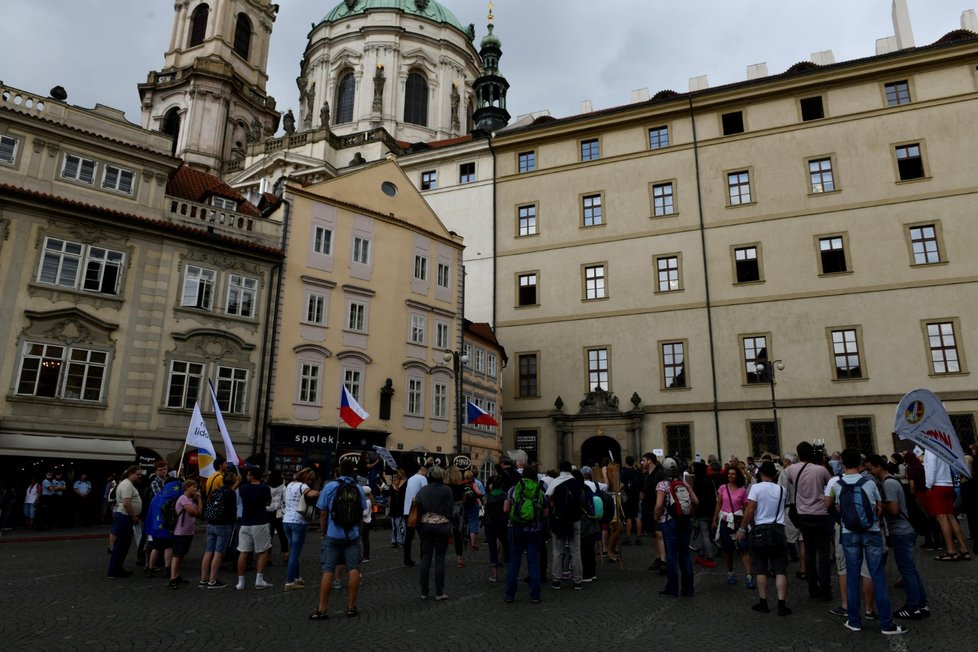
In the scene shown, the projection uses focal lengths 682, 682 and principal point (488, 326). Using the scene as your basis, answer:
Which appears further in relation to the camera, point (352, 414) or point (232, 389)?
point (232, 389)

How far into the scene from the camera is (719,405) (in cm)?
3359

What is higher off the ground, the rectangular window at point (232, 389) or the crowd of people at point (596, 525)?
the rectangular window at point (232, 389)

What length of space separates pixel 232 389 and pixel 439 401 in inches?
396

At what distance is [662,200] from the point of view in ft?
124

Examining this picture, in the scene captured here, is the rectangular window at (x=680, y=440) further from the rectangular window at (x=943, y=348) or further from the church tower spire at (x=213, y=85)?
the church tower spire at (x=213, y=85)

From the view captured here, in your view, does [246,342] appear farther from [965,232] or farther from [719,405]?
[965,232]

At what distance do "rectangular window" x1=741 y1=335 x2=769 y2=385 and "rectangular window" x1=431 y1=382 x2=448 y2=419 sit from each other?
48.7 feet

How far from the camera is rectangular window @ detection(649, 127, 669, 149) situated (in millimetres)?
38625

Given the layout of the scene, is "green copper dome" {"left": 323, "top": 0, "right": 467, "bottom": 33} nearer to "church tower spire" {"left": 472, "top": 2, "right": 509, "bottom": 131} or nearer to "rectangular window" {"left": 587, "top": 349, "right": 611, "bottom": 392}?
"church tower spire" {"left": 472, "top": 2, "right": 509, "bottom": 131}

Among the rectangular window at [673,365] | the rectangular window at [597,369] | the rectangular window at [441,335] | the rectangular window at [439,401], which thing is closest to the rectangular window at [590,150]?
the rectangular window at [597,369]

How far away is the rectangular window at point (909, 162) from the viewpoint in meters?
33.3

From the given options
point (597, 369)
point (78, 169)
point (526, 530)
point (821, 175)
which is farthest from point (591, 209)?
point (526, 530)

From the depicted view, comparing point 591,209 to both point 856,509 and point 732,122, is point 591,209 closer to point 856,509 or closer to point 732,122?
point 732,122

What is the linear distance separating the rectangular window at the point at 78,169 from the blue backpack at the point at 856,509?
2541cm
